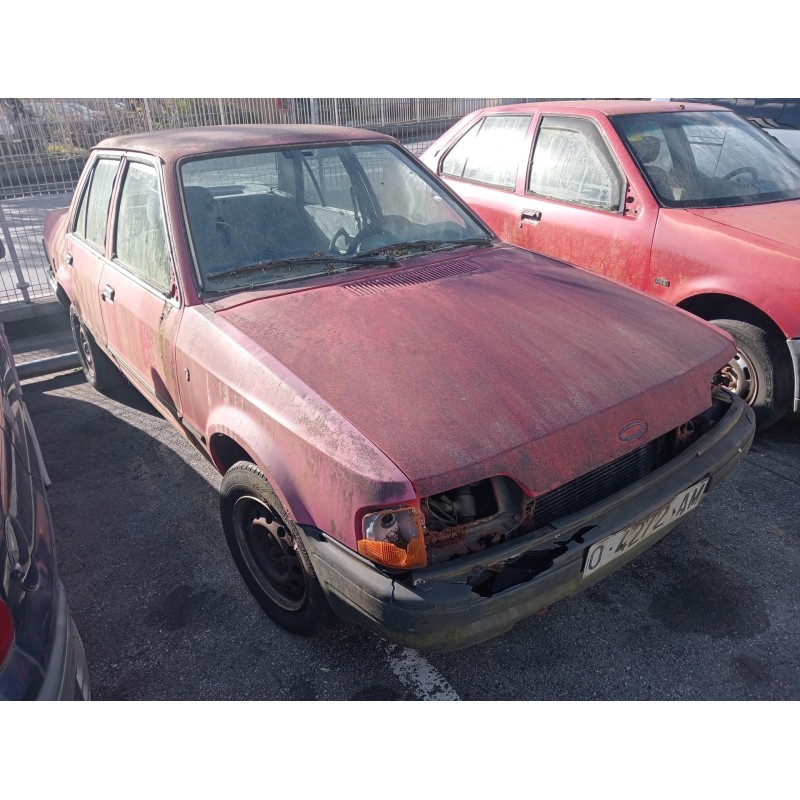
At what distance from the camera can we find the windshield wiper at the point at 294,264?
2.61m

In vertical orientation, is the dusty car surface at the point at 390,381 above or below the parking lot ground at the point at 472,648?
above

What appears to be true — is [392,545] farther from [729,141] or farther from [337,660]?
[729,141]

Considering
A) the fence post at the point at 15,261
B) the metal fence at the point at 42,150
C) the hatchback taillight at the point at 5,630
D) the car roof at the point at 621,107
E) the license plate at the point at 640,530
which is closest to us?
the hatchback taillight at the point at 5,630

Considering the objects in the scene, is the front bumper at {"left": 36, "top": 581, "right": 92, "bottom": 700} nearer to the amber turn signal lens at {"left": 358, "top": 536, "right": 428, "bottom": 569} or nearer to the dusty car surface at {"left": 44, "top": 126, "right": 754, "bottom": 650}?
the dusty car surface at {"left": 44, "top": 126, "right": 754, "bottom": 650}

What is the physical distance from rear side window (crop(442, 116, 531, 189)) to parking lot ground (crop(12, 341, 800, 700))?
2765mm

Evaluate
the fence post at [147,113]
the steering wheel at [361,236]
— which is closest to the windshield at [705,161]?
the steering wheel at [361,236]

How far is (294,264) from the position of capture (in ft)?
8.89

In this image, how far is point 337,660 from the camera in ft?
7.74

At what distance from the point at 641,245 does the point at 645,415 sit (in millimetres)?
2145

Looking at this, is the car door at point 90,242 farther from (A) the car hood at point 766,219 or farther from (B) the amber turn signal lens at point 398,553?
(A) the car hood at point 766,219

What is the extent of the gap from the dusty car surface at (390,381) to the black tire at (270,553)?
0.01 metres

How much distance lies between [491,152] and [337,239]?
2491 millimetres

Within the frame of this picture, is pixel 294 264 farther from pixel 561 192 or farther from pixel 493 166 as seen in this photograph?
Result: pixel 493 166

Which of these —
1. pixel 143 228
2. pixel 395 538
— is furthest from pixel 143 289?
pixel 395 538
